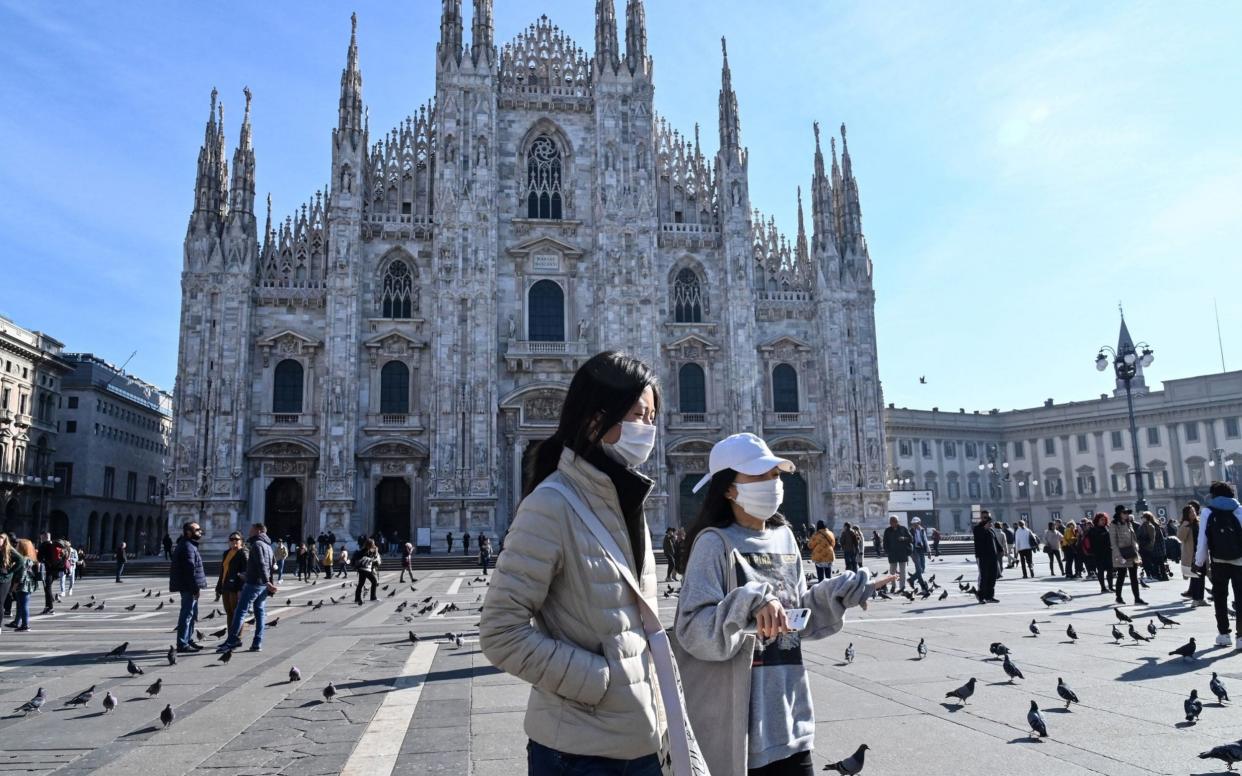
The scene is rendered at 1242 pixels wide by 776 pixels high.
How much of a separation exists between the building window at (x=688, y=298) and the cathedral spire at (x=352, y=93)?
1490 centimetres

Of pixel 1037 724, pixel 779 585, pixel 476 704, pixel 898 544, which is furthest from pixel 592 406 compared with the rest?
pixel 898 544

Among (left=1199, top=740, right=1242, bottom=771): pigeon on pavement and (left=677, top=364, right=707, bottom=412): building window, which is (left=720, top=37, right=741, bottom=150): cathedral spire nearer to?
(left=677, top=364, right=707, bottom=412): building window

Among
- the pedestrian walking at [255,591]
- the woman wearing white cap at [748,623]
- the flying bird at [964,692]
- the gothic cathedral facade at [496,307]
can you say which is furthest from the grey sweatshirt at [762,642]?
the gothic cathedral facade at [496,307]

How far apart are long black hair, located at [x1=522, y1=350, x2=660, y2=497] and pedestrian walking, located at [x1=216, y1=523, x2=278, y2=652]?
29.6 ft

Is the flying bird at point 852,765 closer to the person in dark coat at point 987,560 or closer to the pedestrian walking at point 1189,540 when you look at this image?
the pedestrian walking at point 1189,540

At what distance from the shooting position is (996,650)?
820 cm

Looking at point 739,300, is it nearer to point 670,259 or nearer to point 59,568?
point 670,259

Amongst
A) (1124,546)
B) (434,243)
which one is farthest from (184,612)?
(434,243)

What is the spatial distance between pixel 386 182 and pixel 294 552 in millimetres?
15493

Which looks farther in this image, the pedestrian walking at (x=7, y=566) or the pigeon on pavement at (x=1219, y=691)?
the pedestrian walking at (x=7, y=566)

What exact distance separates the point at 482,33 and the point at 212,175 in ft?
41.3

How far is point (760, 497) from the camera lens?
339cm

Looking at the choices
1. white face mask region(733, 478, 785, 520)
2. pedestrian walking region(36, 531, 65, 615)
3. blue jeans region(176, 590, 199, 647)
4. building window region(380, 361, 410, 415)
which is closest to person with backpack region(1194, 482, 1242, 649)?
white face mask region(733, 478, 785, 520)

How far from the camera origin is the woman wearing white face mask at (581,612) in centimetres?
243
